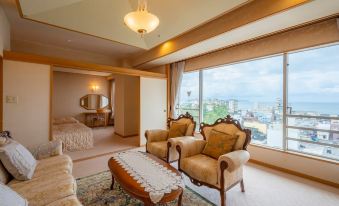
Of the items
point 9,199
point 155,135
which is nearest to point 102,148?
point 155,135

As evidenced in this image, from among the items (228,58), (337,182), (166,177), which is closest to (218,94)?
(228,58)

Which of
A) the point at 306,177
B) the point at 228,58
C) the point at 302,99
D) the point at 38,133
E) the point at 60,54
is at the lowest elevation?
the point at 306,177

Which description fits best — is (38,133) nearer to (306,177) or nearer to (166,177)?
(166,177)

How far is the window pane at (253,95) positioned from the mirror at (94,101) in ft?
17.4

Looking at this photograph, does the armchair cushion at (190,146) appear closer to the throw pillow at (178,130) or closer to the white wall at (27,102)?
the throw pillow at (178,130)

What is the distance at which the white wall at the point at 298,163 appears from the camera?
252 cm

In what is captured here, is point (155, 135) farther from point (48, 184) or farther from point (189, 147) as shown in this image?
point (48, 184)

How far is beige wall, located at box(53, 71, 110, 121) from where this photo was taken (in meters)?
6.49

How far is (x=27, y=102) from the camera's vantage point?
293 cm

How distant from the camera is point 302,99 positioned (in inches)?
114

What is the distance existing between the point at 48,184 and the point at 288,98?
3826mm

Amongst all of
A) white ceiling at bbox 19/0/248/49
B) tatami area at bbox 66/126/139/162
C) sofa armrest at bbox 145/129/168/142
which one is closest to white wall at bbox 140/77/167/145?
tatami area at bbox 66/126/139/162

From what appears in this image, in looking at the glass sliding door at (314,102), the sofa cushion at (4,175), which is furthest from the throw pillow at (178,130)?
the sofa cushion at (4,175)

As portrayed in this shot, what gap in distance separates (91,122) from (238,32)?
6.82m
